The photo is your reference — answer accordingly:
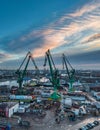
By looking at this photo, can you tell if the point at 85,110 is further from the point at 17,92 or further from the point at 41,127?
the point at 17,92

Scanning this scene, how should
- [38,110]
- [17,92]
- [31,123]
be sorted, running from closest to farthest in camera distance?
[31,123] → [38,110] → [17,92]

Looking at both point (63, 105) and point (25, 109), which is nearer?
point (25, 109)

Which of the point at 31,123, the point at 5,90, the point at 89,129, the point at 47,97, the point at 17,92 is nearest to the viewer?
the point at 89,129

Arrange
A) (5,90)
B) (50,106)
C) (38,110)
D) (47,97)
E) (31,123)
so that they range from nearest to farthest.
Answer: (31,123) < (38,110) < (50,106) < (47,97) < (5,90)

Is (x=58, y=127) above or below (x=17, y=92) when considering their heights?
below

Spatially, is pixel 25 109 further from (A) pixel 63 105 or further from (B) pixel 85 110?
(B) pixel 85 110

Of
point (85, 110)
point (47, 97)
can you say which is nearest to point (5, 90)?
point (47, 97)

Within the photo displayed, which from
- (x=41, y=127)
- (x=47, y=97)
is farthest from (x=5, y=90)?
(x=41, y=127)

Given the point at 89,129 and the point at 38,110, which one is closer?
the point at 89,129

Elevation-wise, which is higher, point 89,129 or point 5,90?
point 5,90
